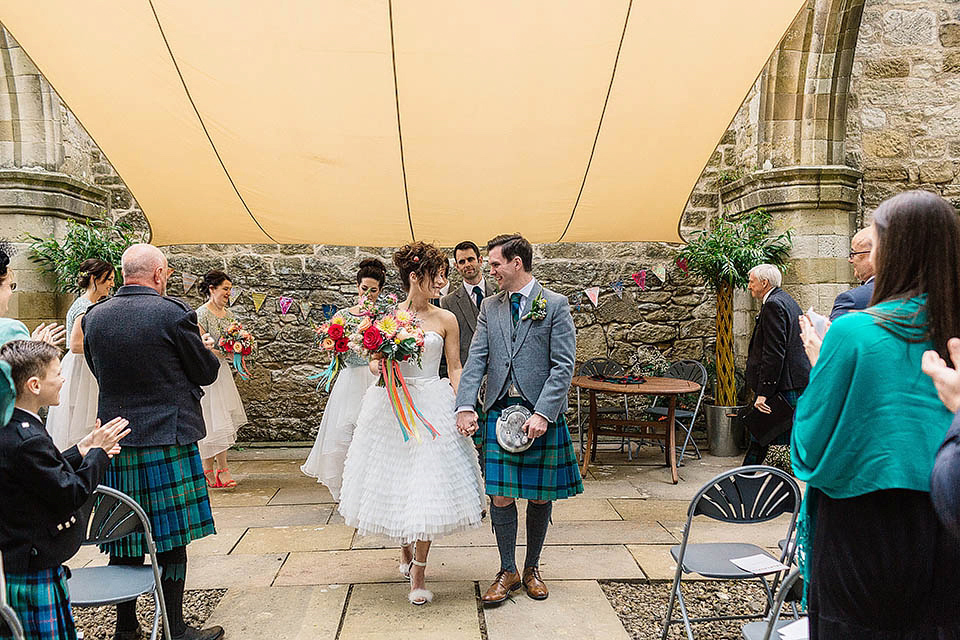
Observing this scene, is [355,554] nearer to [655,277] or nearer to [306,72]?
[306,72]

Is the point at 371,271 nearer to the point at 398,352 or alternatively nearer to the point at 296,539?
the point at 398,352

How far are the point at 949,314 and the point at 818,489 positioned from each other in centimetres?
54

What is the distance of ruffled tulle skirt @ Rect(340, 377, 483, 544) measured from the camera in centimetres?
310

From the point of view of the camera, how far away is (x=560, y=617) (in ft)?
10.3

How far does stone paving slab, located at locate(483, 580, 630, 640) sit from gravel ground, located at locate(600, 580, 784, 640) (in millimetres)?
66

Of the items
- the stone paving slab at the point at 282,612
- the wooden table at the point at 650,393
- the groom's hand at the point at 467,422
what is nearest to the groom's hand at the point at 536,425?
the groom's hand at the point at 467,422

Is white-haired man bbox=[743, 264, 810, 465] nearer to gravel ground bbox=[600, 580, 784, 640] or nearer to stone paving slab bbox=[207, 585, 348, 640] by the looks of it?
gravel ground bbox=[600, 580, 784, 640]

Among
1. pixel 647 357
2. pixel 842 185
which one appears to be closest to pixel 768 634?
pixel 647 357

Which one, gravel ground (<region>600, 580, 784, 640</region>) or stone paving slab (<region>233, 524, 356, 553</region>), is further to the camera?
stone paving slab (<region>233, 524, 356, 553</region>)

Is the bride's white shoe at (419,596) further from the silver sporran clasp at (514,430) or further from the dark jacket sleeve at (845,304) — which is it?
the dark jacket sleeve at (845,304)

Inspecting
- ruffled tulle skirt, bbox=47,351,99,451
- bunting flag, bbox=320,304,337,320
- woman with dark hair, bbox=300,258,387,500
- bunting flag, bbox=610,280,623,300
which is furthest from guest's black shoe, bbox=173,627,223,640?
bunting flag, bbox=610,280,623,300

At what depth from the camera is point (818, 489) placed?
1.80 m

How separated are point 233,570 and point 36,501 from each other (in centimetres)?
199

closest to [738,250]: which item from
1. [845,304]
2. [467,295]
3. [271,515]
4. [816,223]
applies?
[816,223]
